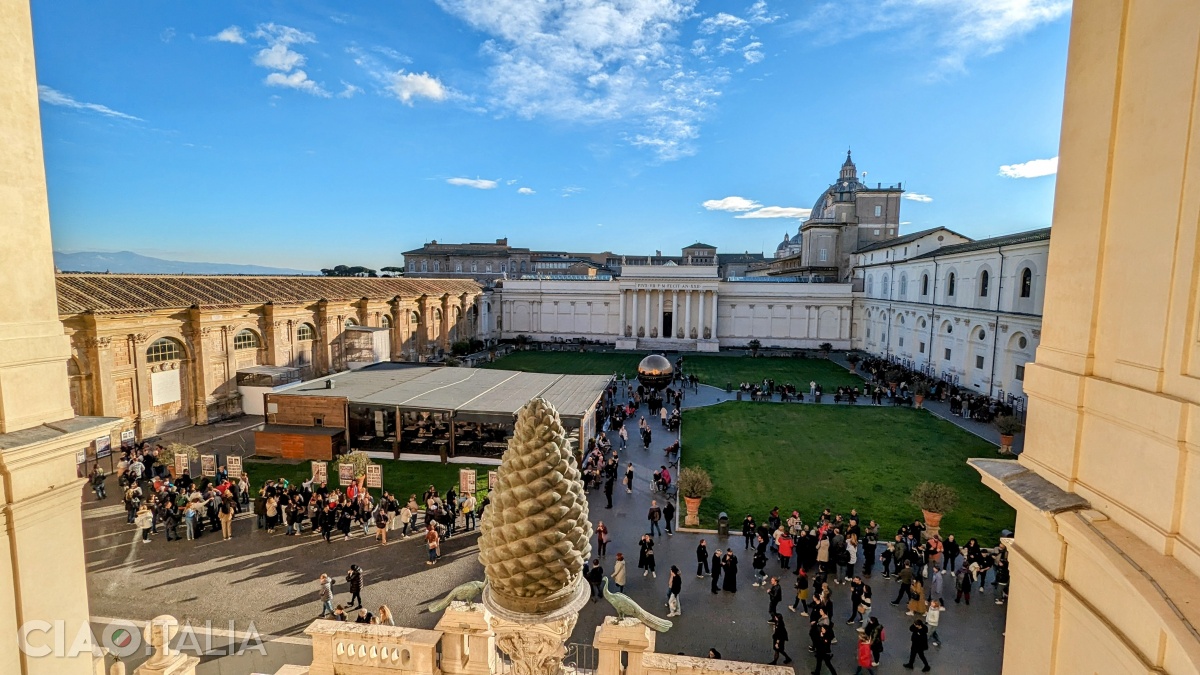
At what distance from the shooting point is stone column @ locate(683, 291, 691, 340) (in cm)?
6084

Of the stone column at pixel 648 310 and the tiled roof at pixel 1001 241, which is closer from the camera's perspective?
the tiled roof at pixel 1001 241

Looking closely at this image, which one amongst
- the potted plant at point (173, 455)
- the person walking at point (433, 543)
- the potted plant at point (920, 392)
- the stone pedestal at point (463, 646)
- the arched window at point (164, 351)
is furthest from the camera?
the potted plant at point (920, 392)

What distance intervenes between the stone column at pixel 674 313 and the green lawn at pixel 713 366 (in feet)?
20.0

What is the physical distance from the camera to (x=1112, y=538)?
140 inches

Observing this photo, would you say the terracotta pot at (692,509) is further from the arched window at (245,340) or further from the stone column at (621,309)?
the stone column at (621,309)

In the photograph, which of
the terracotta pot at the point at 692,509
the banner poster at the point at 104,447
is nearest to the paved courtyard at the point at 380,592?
the terracotta pot at the point at 692,509

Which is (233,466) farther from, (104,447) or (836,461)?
(836,461)

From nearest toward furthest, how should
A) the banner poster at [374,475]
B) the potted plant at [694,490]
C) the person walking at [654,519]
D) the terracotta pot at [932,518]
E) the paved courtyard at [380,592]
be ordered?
the paved courtyard at [380,592] → the terracotta pot at [932,518] → the person walking at [654,519] → the potted plant at [694,490] → the banner poster at [374,475]

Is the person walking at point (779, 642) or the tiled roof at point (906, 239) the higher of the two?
the tiled roof at point (906, 239)

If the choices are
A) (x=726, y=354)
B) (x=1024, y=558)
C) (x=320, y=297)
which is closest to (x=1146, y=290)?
(x=1024, y=558)

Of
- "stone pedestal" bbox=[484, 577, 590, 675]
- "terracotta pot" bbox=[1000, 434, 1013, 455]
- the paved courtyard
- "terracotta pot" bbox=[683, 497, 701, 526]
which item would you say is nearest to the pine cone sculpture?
"stone pedestal" bbox=[484, 577, 590, 675]

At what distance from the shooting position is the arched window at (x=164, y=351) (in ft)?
77.5

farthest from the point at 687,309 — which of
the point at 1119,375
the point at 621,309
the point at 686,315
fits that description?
the point at 1119,375

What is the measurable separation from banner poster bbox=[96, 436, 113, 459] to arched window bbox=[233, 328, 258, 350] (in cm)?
716
